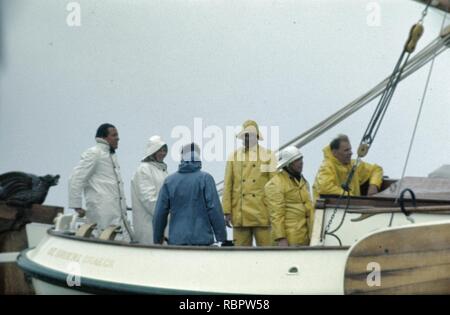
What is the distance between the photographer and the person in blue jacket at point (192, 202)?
7.69 meters

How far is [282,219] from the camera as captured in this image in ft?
25.9

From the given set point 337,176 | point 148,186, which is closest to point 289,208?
point 337,176

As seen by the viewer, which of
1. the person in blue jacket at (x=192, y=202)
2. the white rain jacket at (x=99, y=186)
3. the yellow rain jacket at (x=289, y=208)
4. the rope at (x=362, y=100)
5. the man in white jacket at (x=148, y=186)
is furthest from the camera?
the rope at (x=362, y=100)

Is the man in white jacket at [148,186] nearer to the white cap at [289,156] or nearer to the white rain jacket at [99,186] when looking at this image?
the white rain jacket at [99,186]

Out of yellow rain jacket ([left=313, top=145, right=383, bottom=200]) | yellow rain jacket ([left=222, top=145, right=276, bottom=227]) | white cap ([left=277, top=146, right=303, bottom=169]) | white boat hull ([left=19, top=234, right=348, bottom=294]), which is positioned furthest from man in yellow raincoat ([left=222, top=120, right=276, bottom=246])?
white boat hull ([left=19, top=234, right=348, bottom=294])

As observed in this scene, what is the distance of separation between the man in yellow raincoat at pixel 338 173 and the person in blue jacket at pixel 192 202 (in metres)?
0.93

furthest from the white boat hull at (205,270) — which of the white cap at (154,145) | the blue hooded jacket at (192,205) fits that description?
the white cap at (154,145)

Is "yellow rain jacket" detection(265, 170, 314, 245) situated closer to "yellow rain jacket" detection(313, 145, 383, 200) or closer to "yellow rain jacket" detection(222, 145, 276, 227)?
"yellow rain jacket" detection(313, 145, 383, 200)

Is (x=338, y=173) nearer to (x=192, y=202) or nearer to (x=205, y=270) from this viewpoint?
(x=192, y=202)

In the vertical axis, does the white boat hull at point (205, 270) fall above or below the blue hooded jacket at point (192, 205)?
below

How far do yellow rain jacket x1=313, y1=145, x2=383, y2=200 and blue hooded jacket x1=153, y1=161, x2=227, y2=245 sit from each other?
0.92 m

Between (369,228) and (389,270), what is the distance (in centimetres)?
77
